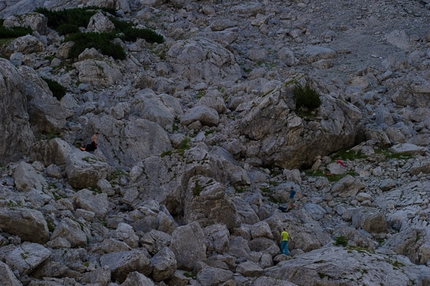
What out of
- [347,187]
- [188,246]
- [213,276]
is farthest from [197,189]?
[347,187]

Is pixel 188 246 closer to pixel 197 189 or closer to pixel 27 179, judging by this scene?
pixel 197 189

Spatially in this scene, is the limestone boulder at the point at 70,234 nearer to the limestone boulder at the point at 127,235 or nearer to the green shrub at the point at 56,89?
the limestone boulder at the point at 127,235

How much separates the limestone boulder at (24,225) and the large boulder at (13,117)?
5799 millimetres

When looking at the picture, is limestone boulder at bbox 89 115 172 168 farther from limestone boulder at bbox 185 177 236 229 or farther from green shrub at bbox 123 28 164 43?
green shrub at bbox 123 28 164 43

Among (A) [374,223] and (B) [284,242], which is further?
(A) [374,223]

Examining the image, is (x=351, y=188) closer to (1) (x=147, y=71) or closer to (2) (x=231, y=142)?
(2) (x=231, y=142)

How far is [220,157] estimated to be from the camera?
20.7m

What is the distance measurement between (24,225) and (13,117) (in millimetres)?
7632

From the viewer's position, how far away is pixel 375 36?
3559cm

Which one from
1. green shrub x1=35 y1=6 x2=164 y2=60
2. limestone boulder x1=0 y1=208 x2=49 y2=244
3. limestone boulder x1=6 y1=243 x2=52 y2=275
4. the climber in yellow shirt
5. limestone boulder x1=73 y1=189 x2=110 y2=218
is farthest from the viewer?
green shrub x1=35 y1=6 x2=164 y2=60

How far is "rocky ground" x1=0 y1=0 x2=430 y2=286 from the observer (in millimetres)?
12664

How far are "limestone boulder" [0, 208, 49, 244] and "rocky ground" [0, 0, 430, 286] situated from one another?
0.09ft

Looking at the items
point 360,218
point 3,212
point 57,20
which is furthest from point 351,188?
point 57,20

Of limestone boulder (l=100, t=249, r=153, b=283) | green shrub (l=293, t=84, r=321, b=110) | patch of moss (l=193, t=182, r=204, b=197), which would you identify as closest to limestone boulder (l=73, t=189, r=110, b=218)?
patch of moss (l=193, t=182, r=204, b=197)
